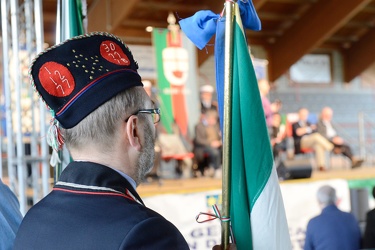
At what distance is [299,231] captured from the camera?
4.77 meters

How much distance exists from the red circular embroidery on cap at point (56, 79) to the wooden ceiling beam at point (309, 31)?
30.2ft

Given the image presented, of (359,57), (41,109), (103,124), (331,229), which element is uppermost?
(359,57)

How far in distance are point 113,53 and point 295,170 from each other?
5.04m

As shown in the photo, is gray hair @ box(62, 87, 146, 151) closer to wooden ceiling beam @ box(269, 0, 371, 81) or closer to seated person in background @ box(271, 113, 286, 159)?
seated person in background @ box(271, 113, 286, 159)

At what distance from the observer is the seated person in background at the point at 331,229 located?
114 inches

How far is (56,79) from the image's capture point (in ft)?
2.97

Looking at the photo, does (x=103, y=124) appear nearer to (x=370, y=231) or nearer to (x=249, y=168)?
(x=249, y=168)

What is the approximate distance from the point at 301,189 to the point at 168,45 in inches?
121

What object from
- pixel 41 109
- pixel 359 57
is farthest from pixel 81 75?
pixel 359 57

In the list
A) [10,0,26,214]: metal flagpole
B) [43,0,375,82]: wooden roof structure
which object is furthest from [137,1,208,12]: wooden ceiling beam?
[10,0,26,214]: metal flagpole

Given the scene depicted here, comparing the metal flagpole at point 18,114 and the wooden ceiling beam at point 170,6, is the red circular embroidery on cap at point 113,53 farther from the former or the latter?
the wooden ceiling beam at point 170,6

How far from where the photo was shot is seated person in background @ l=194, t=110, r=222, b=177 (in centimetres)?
692

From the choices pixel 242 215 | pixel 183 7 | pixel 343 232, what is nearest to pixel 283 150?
pixel 183 7

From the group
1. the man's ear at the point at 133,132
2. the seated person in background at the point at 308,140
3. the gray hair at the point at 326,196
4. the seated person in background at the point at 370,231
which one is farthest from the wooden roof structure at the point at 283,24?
the man's ear at the point at 133,132
